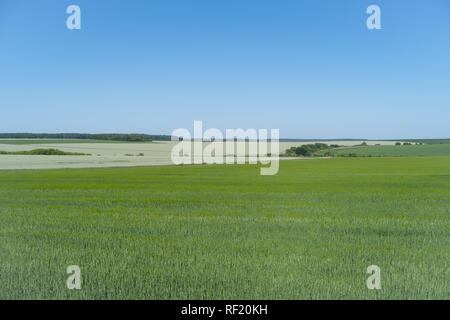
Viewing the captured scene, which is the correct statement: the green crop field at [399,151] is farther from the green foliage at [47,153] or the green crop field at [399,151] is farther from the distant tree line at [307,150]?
the green foliage at [47,153]

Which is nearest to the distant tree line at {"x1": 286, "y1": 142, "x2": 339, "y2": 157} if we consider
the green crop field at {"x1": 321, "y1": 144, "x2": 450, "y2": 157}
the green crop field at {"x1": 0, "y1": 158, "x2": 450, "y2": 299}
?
the green crop field at {"x1": 321, "y1": 144, "x2": 450, "y2": 157}

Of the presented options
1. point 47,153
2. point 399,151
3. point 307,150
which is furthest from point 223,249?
point 399,151

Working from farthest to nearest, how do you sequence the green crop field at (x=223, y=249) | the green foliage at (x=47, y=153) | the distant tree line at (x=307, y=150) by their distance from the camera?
the distant tree line at (x=307, y=150) → the green foliage at (x=47, y=153) → the green crop field at (x=223, y=249)

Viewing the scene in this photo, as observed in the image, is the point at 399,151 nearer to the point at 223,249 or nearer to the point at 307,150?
the point at 307,150

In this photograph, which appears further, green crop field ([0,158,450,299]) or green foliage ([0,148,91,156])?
green foliage ([0,148,91,156])

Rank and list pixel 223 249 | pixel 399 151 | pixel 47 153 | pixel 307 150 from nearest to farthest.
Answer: pixel 223 249 < pixel 47 153 < pixel 307 150 < pixel 399 151

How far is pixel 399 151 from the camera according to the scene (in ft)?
195

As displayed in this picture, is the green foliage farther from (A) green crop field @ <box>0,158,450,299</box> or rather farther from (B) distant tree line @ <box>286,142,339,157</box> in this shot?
(A) green crop field @ <box>0,158,450,299</box>

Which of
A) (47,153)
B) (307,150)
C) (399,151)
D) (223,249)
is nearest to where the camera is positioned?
(223,249)

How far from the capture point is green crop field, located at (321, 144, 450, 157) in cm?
5541

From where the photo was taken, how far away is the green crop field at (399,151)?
5541 cm

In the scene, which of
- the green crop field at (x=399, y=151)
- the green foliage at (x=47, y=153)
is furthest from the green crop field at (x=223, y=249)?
the green crop field at (x=399, y=151)

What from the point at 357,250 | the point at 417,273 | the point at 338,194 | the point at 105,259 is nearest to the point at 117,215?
the point at 105,259

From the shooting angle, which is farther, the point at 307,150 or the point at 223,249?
the point at 307,150
